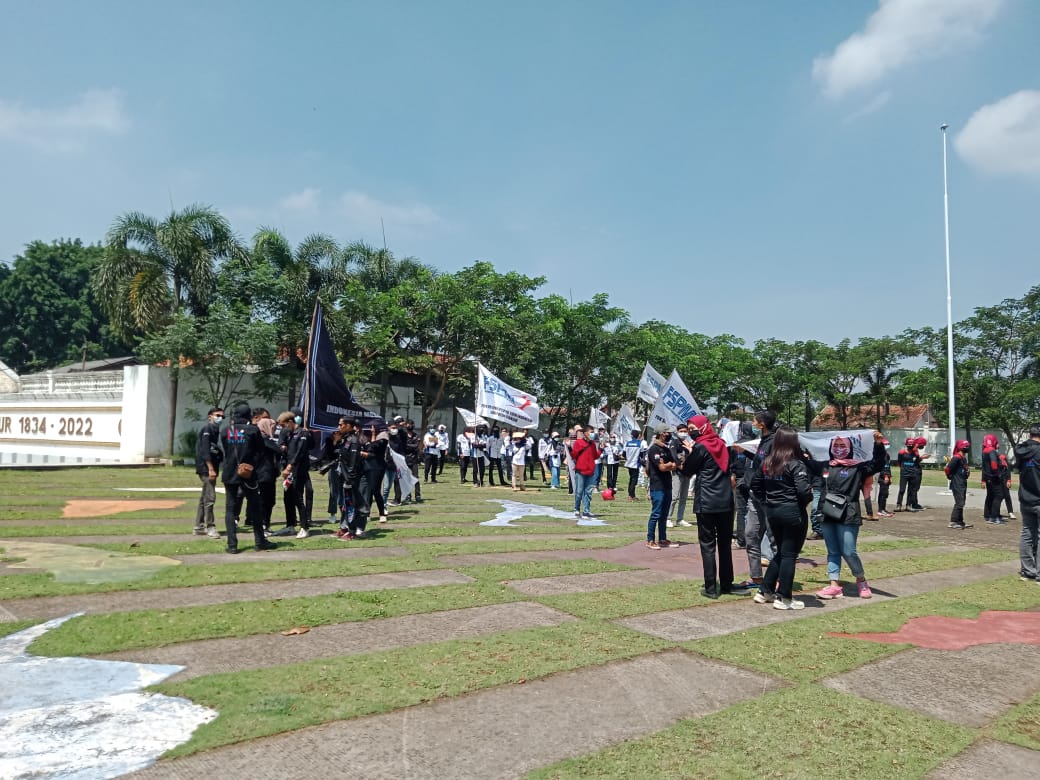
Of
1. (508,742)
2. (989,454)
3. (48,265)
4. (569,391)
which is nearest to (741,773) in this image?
(508,742)

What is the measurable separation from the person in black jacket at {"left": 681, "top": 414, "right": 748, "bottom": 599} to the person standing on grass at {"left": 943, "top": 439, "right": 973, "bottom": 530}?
9.47 meters

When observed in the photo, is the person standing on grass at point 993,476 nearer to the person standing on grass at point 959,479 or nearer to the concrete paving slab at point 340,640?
the person standing on grass at point 959,479

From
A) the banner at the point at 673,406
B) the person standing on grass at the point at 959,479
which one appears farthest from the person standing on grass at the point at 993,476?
the banner at the point at 673,406

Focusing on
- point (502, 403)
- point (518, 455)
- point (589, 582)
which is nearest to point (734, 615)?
point (589, 582)

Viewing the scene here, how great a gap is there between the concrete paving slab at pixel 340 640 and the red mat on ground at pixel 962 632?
2.78 meters

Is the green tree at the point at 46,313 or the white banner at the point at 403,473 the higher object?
the green tree at the point at 46,313

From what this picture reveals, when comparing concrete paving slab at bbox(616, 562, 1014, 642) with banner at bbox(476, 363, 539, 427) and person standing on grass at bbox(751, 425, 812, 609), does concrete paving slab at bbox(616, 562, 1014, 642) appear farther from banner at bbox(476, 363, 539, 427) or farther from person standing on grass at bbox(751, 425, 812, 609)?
banner at bbox(476, 363, 539, 427)

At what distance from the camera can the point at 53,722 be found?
4008mm

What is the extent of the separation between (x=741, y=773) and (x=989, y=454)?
1357cm

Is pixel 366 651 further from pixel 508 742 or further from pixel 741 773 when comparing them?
pixel 741 773

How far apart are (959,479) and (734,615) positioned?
1087 centimetres

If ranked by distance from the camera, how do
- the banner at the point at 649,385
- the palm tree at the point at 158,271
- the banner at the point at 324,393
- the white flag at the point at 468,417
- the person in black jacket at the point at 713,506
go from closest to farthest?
the person in black jacket at the point at 713,506, the banner at the point at 324,393, the banner at the point at 649,385, the white flag at the point at 468,417, the palm tree at the point at 158,271

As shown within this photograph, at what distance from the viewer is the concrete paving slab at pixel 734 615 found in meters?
6.36

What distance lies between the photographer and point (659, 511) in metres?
10.7
